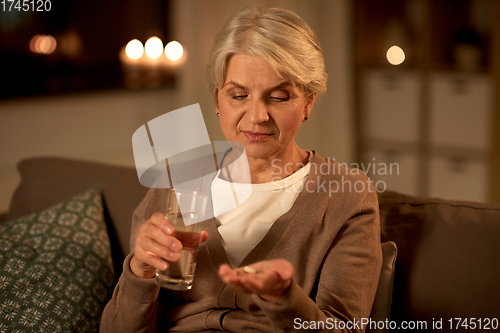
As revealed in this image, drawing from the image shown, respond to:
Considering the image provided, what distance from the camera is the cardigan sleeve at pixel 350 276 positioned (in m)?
0.99

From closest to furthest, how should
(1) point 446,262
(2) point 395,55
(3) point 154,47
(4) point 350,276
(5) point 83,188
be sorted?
(4) point 350,276
(1) point 446,262
(5) point 83,188
(2) point 395,55
(3) point 154,47

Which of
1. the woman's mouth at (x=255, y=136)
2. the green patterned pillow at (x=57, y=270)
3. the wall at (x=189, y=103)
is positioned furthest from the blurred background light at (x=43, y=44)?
the woman's mouth at (x=255, y=136)

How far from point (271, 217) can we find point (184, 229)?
31 centimetres

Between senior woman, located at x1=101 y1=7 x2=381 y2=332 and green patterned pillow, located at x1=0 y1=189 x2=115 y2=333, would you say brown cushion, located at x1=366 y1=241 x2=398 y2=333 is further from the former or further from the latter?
green patterned pillow, located at x1=0 y1=189 x2=115 y2=333

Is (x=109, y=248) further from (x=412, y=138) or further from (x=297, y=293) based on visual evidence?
(x=412, y=138)

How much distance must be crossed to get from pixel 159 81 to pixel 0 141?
1.29 meters

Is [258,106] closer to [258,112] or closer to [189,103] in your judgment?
[258,112]

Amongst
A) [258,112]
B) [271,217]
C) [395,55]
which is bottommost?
[271,217]

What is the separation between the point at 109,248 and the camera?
139 cm

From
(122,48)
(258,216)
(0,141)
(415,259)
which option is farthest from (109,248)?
(122,48)

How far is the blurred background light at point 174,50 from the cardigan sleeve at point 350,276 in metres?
2.93

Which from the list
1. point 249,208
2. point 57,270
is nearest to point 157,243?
point 249,208

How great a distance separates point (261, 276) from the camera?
2.60 feet

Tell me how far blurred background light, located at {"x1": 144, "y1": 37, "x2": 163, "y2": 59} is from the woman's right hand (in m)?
3.05
